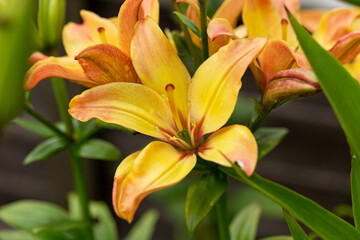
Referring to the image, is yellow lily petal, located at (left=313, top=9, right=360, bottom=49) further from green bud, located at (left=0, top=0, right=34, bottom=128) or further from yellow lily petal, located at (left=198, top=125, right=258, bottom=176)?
green bud, located at (left=0, top=0, right=34, bottom=128)

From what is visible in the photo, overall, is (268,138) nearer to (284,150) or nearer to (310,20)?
(310,20)

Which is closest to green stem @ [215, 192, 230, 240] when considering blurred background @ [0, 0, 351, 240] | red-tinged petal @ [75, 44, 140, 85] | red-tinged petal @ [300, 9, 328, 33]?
red-tinged petal @ [75, 44, 140, 85]

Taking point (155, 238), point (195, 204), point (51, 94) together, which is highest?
point (195, 204)

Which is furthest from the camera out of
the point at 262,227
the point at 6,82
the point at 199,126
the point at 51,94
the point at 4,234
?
the point at 262,227

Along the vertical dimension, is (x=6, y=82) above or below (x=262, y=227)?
above

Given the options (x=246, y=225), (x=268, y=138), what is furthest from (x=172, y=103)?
(x=246, y=225)

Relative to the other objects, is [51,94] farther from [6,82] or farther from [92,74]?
[6,82]

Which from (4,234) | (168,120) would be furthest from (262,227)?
(168,120)
